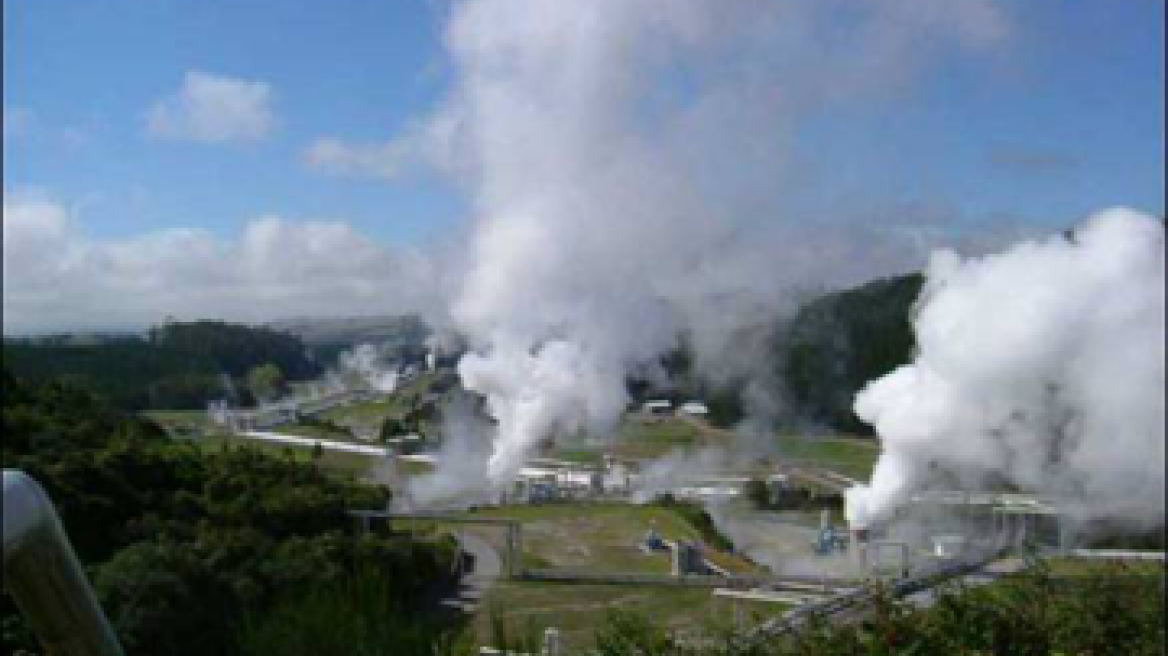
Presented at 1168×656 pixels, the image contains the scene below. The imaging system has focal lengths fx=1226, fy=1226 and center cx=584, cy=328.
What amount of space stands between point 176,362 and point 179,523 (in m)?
58.0

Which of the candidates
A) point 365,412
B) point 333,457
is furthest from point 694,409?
point 365,412

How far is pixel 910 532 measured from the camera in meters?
33.7

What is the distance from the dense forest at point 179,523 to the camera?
666 inches

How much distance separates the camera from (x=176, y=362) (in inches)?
3159

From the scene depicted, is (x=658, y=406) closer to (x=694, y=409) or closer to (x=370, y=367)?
(x=694, y=409)

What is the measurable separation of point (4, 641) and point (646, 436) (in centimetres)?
3738

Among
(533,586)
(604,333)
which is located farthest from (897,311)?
(533,586)

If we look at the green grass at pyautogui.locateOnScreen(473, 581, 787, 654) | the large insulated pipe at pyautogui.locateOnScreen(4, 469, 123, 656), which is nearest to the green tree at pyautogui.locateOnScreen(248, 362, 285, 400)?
the green grass at pyautogui.locateOnScreen(473, 581, 787, 654)

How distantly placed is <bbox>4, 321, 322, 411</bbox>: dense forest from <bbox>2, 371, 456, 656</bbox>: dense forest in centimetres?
3369

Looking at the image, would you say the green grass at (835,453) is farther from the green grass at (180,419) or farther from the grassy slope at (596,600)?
the green grass at (180,419)

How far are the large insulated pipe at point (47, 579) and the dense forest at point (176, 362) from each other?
214ft

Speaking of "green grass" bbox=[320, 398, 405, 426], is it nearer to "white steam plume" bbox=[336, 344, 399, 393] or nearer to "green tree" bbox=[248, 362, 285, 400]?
"white steam plume" bbox=[336, 344, 399, 393]

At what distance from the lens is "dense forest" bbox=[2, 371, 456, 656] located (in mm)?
16922

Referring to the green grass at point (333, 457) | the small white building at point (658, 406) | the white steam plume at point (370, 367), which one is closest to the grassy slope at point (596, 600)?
the green grass at point (333, 457)
